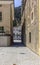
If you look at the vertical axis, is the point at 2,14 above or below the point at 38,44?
above

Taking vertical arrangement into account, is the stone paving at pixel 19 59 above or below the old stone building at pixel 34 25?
below

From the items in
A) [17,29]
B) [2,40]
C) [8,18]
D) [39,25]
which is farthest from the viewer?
[17,29]

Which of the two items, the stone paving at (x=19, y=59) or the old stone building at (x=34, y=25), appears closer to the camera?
the stone paving at (x=19, y=59)

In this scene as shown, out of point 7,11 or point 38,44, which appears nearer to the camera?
point 38,44

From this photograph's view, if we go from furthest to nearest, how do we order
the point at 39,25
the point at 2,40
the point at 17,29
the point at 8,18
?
the point at 17,29
the point at 8,18
the point at 2,40
the point at 39,25

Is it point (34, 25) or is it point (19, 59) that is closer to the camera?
point (19, 59)

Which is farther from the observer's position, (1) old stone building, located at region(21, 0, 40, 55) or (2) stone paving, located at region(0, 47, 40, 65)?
(1) old stone building, located at region(21, 0, 40, 55)

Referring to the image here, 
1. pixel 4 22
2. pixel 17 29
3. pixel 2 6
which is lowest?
pixel 17 29

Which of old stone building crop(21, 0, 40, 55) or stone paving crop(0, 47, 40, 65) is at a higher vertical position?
old stone building crop(21, 0, 40, 55)

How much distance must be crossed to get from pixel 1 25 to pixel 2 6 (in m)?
3.44

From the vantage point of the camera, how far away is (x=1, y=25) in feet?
121

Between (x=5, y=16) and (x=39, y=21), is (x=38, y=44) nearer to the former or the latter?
(x=39, y=21)

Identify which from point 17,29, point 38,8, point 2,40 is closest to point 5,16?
point 2,40

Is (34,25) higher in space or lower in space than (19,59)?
higher
